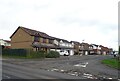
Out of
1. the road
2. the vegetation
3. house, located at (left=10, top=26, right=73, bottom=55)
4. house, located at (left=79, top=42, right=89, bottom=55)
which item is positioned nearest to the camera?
the road

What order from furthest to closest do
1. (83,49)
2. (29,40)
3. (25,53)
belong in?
(83,49) < (29,40) < (25,53)

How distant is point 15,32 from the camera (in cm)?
6312

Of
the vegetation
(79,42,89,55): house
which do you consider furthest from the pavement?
(79,42,89,55): house

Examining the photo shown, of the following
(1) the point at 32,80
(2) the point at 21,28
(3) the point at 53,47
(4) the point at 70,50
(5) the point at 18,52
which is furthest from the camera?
(4) the point at 70,50

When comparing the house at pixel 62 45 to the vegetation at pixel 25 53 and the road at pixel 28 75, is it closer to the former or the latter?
the vegetation at pixel 25 53

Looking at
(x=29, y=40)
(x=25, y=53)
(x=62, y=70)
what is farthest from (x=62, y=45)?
(x=62, y=70)

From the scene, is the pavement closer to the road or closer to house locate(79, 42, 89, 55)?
the road

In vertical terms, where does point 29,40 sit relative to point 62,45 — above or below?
above

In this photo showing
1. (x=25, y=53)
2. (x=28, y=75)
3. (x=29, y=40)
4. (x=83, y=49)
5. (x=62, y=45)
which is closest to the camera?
(x=28, y=75)

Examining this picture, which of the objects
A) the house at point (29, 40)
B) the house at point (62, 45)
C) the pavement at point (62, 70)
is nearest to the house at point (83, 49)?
the house at point (62, 45)

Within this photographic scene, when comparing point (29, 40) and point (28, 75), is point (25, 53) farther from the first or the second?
point (28, 75)

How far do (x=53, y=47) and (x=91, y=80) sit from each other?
49089 mm

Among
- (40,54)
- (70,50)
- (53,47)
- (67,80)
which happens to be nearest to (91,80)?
(67,80)

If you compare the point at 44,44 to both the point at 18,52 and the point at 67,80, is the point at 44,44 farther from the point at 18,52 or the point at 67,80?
the point at 67,80
